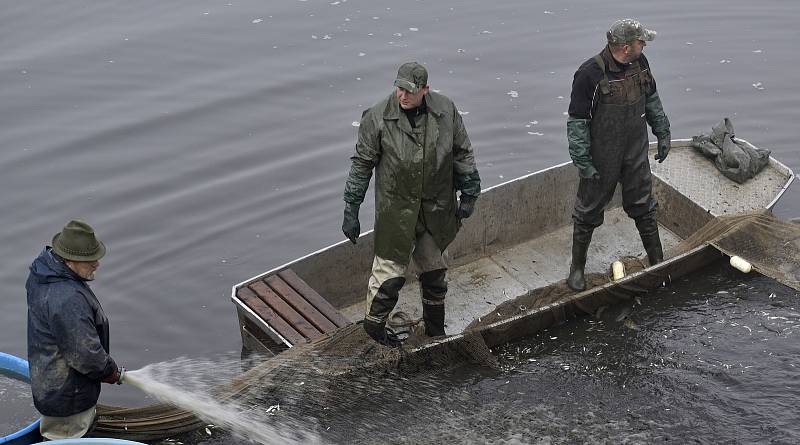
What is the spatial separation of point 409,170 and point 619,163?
2.06m

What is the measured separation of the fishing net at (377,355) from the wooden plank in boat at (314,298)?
348 millimetres

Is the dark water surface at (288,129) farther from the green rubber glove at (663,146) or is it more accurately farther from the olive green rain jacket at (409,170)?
the olive green rain jacket at (409,170)

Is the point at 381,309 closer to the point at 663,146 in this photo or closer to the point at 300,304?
the point at 300,304

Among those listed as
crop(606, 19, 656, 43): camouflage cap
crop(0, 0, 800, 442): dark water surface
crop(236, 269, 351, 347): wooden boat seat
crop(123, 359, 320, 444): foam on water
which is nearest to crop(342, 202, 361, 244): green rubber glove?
crop(236, 269, 351, 347): wooden boat seat

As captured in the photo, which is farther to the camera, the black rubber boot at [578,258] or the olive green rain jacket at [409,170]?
the black rubber boot at [578,258]

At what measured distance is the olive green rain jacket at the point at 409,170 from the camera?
702 centimetres

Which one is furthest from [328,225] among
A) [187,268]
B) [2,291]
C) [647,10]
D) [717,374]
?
[647,10]

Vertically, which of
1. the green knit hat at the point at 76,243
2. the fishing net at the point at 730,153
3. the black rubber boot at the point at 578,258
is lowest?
the black rubber boot at the point at 578,258

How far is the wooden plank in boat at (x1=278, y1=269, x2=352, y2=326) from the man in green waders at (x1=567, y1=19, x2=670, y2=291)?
88.4 inches

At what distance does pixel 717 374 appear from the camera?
297 inches

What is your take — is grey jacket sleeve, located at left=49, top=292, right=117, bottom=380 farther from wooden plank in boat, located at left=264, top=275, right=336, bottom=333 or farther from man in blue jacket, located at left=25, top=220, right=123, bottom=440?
wooden plank in boat, located at left=264, top=275, right=336, bottom=333

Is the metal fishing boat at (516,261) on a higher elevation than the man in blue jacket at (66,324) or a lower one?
lower

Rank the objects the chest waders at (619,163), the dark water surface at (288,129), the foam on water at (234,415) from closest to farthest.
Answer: the foam on water at (234,415) < the dark water surface at (288,129) < the chest waders at (619,163)

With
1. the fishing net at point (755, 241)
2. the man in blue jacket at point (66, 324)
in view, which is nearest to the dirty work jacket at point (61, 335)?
the man in blue jacket at point (66, 324)
